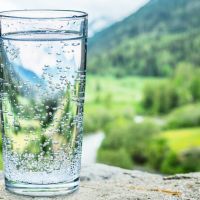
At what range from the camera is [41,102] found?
1.36m

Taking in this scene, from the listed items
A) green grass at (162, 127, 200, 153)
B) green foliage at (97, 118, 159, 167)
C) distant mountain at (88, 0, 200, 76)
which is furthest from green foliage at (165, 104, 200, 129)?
distant mountain at (88, 0, 200, 76)

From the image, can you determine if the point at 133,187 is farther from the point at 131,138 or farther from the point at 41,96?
the point at 131,138

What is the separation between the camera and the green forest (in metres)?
20.0

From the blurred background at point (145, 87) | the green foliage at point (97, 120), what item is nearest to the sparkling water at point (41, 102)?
the blurred background at point (145, 87)

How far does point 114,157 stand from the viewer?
18.7 meters

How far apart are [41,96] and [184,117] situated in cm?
2000

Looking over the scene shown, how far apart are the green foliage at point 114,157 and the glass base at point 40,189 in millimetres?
16071

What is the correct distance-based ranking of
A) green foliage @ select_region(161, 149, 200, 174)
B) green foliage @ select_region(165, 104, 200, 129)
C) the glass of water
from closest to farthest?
the glass of water
green foliage @ select_region(161, 149, 200, 174)
green foliage @ select_region(165, 104, 200, 129)

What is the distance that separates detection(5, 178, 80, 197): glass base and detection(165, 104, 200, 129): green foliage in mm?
18962

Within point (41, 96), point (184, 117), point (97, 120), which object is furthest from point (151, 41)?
point (41, 96)

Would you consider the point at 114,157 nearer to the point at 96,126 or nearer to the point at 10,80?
the point at 96,126

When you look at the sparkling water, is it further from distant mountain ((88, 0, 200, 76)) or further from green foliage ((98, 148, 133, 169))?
distant mountain ((88, 0, 200, 76))

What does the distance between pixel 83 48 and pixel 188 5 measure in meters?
24.3

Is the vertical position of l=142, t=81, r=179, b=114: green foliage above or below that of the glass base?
below
